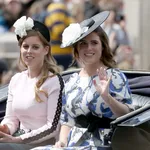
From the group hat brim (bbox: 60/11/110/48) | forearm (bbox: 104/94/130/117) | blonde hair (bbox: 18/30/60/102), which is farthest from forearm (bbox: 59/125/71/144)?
hat brim (bbox: 60/11/110/48)

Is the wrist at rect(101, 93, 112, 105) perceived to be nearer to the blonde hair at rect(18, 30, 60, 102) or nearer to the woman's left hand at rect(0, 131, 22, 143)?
the blonde hair at rect(18, 30, 60, 102)

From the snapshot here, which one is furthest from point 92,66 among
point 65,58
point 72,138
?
point 65,58

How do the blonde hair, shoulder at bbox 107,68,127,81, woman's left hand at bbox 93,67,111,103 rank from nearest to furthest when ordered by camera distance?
woman's left hand at bbox 93,67,111,103 < shoulder at bbox 107,68,127,81 < the blonde hair

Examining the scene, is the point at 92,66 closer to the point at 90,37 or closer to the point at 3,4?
the point at 90,37

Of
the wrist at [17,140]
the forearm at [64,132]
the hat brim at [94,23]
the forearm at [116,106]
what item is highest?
the hat brim at [94,23]

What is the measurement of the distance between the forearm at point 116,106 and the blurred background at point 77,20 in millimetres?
5182

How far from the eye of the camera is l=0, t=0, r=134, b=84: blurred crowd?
431 inches

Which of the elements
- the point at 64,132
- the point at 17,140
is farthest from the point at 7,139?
the point at 64,132

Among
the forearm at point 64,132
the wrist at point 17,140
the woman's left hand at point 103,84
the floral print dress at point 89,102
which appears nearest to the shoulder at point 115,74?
the floral print dress at point 89,102

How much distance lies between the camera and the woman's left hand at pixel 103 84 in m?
5.46

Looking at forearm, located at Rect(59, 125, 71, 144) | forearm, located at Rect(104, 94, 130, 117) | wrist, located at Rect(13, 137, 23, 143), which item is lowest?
wrist, located at Rect(13, 137, 23, 143)

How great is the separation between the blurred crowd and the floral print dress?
14.0 ft

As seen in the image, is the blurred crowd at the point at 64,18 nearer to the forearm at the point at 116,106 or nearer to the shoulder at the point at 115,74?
the shoulder at the point at 115,74

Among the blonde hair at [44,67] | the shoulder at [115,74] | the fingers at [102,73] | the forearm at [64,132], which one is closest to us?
the fingers at [102,73]
